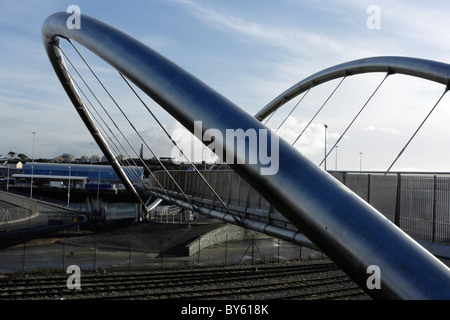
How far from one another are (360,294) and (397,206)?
10.8 m

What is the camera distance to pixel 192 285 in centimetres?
2059

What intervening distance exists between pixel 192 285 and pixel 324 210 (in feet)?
55.0

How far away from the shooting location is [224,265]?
2647 cm

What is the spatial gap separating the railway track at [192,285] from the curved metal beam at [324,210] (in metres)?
13.5

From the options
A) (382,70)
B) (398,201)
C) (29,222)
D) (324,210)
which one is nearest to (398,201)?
(398,201)

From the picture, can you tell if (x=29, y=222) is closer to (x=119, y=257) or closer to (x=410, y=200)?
(x=119, y=257)

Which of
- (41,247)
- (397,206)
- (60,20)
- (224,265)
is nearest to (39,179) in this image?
(41,247)

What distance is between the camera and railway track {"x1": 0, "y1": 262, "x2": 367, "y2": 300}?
60.8 feet

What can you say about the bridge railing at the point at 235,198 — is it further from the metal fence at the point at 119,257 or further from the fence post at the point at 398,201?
the metal fence at the point at 119,257

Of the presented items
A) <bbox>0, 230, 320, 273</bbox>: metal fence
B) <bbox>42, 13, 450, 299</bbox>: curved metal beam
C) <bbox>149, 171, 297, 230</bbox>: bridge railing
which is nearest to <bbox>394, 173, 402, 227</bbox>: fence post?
<bbox>149, 171, 297, 230</bbox>: bridge railing

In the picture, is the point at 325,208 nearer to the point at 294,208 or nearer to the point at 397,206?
the point at 294,208

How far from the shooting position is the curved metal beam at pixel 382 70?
1744 cm

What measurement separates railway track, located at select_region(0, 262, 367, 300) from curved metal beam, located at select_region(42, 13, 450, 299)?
1351 cm

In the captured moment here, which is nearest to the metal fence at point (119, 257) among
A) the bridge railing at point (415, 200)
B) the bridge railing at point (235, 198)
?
the bridge railing at point (235, 198)
